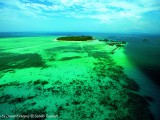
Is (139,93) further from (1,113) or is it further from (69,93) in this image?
(1,113)

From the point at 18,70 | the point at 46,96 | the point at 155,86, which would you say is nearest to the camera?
the point at 46,96

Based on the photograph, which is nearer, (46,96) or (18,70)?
(46,96)

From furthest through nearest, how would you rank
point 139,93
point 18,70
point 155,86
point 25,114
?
point 18,70, point 155,86, point 139,93, point 25,114

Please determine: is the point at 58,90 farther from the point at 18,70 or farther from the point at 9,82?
the point at 18,70

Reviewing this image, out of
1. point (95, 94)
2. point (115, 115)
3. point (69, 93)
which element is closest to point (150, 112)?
point (115, 115)

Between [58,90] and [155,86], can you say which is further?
[155,86]

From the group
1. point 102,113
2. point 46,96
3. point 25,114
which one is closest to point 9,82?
point 46,96

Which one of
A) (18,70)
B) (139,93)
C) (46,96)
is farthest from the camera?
(18,70)

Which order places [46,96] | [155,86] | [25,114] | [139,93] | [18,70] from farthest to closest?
[18,70] → [155,86] → [139,93] → [46,96] → [25,114]
